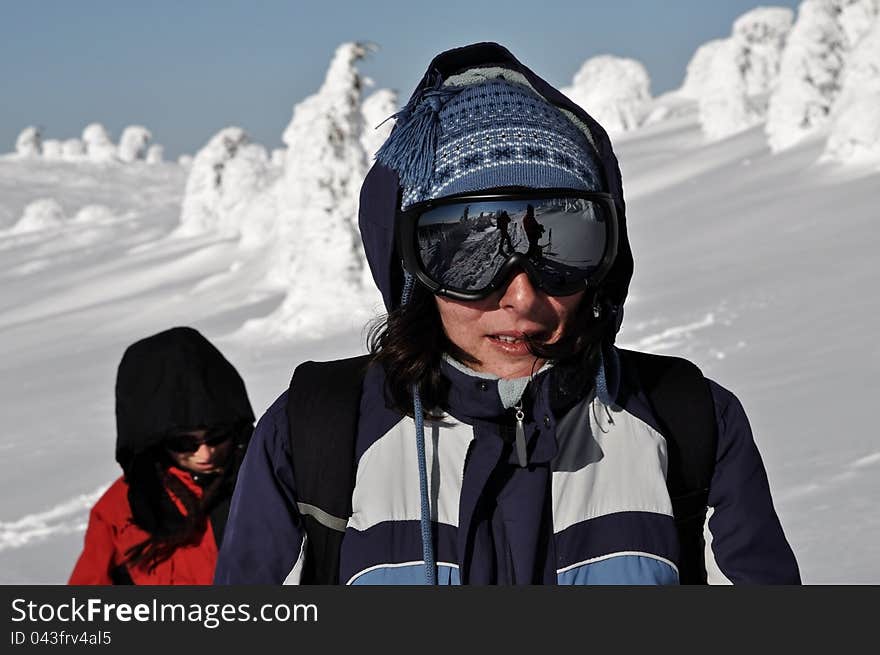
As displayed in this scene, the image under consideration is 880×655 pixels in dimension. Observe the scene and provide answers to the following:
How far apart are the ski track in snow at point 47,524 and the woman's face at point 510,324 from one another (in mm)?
7927

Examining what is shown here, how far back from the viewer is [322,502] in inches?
65.9

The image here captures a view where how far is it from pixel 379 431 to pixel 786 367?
32.0 ft

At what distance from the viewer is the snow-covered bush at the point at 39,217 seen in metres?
58.2

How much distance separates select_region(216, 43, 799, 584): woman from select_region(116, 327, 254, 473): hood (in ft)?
6.49

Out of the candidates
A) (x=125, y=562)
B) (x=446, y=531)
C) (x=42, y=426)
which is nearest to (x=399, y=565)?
(x=446, y=531)

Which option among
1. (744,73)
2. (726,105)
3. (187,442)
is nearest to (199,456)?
(187,442)

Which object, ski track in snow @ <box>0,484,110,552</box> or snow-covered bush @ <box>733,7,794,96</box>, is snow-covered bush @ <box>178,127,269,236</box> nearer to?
snow-covered bush @ <box>733,7,794,96</box>

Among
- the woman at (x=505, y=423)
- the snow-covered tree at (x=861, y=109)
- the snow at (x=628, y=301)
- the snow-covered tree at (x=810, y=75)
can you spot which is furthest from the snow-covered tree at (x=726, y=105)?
the woman at (x=505, y=423)

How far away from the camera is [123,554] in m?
3.36

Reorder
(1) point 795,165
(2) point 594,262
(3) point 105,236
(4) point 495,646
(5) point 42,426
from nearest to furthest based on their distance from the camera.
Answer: (4) point 495,646, (2) point 594,262, (5) point 42,426, (1) point 795,165, (3) point 105,236

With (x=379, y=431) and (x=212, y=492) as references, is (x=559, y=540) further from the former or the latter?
(x=212, y=492)

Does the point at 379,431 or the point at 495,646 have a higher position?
the point at 379,431

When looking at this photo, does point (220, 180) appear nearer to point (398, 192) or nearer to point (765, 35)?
point (765, 35)

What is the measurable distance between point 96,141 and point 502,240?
361 ft
